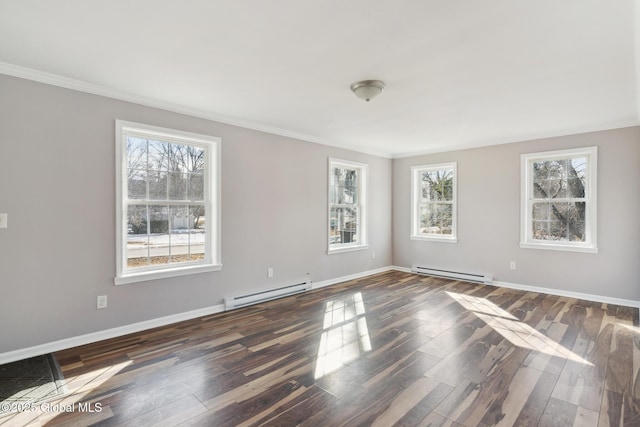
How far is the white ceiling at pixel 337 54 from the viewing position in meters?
1.95

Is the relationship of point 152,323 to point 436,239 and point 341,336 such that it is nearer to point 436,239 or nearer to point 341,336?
point 341,336

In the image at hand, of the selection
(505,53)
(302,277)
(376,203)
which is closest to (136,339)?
(302,277)

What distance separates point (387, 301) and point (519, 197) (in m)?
2.75

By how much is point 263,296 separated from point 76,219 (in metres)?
2.31

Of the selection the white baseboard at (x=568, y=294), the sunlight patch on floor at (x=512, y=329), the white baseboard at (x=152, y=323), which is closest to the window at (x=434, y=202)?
the white baseboard at (x=568, y=294)

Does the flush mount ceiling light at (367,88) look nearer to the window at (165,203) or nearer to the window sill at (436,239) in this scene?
the window at (165,203)

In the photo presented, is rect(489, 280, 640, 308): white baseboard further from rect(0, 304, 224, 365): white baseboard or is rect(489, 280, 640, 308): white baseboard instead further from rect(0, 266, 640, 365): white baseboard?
rect(0, 304, 224, 365): white baseboard

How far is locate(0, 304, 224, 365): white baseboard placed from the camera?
9.01ft

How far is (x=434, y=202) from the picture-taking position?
20.3 ft

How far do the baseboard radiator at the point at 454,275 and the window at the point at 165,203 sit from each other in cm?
397

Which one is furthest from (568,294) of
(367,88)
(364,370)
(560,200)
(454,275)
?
(367,88)

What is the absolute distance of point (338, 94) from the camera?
10.9 ft

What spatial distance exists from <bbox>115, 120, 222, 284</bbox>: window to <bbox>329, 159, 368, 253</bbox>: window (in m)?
2.15

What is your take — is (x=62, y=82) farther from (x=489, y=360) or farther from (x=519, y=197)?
(x=519, y=197)
